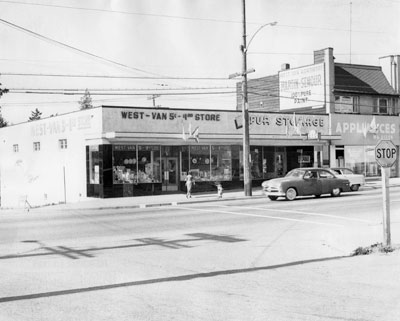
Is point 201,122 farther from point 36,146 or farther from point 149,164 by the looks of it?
point 36,146

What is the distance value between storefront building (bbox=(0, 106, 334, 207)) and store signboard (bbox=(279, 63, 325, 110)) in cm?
303

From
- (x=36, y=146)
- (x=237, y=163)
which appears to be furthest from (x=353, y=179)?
(x=36, y=146)

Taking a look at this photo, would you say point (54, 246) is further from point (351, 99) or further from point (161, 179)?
point (351, 99)

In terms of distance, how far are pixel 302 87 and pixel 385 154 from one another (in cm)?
3131

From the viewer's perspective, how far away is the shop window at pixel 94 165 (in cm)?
2686

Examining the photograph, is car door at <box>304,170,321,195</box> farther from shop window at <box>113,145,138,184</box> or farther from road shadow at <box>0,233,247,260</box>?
road shadow at <box>0,233,247,260</box>

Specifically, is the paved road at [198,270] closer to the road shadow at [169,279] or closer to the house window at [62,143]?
the road shadow at [169,279]

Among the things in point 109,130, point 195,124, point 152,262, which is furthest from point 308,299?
point 195,124

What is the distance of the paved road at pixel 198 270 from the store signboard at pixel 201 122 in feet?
38.7

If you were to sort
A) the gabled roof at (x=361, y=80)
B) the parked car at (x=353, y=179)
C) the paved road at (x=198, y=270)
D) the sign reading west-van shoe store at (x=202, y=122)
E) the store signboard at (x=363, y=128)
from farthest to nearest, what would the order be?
the gabled roof at (x=361, y=80)
the store signboard at (x=363, y=128)
the parked car at (x=353, y=179)
the sign reading west-van shoe store at (x=202, y=122)
the paved road at (x=198, y=270)

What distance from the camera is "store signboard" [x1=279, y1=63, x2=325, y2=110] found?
38438 mm

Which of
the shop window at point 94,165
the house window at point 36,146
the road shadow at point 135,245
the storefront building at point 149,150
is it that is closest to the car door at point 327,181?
the storefront building at point 149,150

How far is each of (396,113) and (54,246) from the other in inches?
1417

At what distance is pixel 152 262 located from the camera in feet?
30.7
